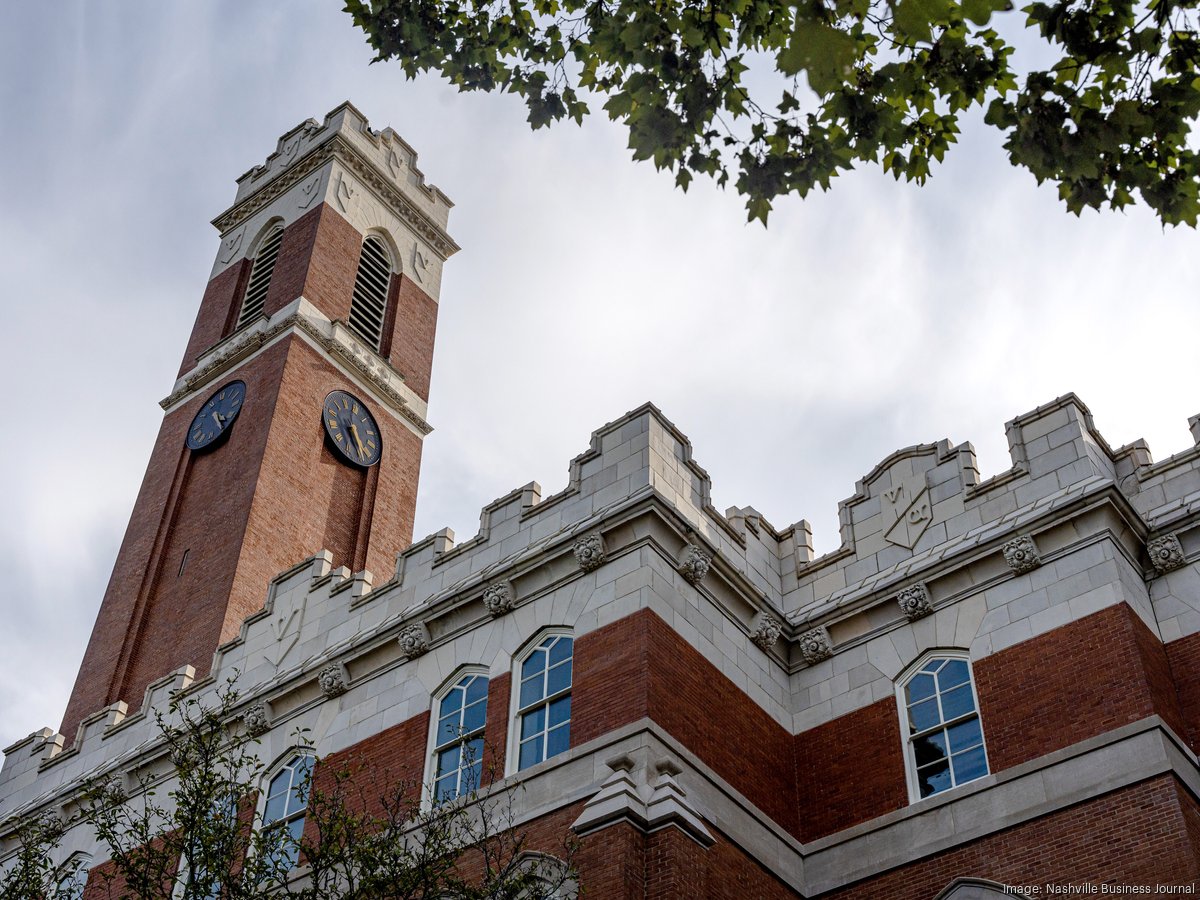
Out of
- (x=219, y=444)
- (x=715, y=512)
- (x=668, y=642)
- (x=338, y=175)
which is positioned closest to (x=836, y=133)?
(x=668, y=642)

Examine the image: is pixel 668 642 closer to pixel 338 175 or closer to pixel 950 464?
pixel 950 464

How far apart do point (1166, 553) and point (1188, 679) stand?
1.69 metres

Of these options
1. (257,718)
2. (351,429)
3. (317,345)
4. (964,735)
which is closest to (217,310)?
(317,345)

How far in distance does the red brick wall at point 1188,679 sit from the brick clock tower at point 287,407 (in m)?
18.7

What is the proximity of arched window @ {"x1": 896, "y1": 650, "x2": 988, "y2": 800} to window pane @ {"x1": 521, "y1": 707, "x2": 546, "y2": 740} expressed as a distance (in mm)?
4522

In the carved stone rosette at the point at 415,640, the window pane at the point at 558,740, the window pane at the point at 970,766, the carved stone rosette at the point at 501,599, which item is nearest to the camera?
the window pane at the point at 970,766

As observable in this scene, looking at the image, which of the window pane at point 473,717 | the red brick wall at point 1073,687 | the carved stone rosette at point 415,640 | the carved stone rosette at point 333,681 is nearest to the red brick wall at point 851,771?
the red brick wall at point 1073,687

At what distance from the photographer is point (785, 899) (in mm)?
17375

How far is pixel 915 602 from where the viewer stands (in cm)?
1917

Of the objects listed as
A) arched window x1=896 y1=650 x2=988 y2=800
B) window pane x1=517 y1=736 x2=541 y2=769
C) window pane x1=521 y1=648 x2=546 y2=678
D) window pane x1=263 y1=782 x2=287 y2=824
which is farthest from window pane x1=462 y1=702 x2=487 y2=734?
arched window x1=896 y1=650 x2=988 y2=800

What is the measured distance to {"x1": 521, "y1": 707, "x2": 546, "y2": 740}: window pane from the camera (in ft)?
59.2

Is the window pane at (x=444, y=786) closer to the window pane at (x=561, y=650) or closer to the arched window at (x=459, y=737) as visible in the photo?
the arched window at (x=459, y=737)

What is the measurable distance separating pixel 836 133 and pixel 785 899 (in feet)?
32.1

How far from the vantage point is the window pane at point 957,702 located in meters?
18.1
